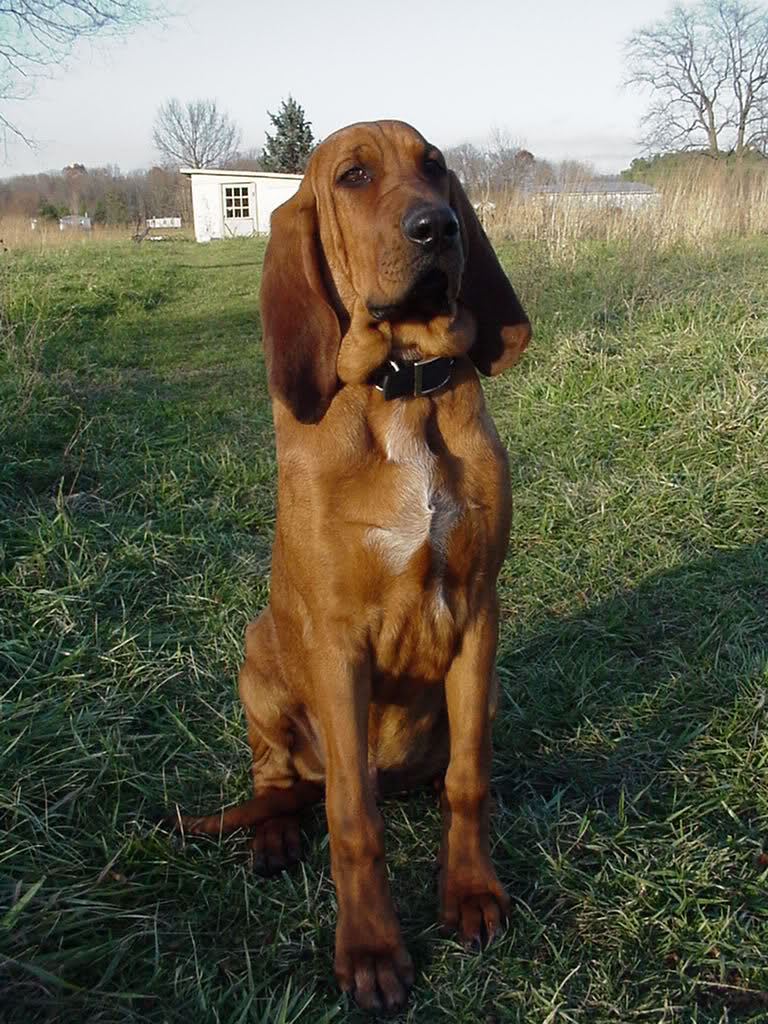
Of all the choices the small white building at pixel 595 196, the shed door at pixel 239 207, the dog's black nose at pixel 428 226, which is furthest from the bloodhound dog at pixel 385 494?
the shed door at pixel 239 207

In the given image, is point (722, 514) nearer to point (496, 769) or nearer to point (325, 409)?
point (496, 769)

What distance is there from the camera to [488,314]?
239 cm

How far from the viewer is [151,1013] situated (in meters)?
1.93

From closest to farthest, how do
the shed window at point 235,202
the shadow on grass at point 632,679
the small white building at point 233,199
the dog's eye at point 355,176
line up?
the dog's eye at point 355,176, the shadow on grass at point 632,679, the small white building at point 233,199, the shed window at point 235,202

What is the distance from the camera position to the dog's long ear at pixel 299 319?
2.14 metres

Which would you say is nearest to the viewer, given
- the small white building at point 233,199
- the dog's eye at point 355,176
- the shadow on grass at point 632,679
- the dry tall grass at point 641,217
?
the dog's eye at point 355,176

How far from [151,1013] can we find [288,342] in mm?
1493

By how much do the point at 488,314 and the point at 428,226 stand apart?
406 millimetres

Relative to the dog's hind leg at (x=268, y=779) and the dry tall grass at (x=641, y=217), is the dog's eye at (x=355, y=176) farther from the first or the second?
the dry tall grass at (x=641, y=217)

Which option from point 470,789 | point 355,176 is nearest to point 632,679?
point 470,789

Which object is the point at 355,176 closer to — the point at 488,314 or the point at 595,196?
the point at 488,314

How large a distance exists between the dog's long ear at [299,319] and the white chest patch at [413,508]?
21 centimetres

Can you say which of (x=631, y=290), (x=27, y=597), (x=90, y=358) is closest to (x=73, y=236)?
(x=90, y=358)

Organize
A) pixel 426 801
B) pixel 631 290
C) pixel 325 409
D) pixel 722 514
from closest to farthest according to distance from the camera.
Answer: pixel 325 409 < pixel 426 801 < pixel 722 514 < pixel 631 290
